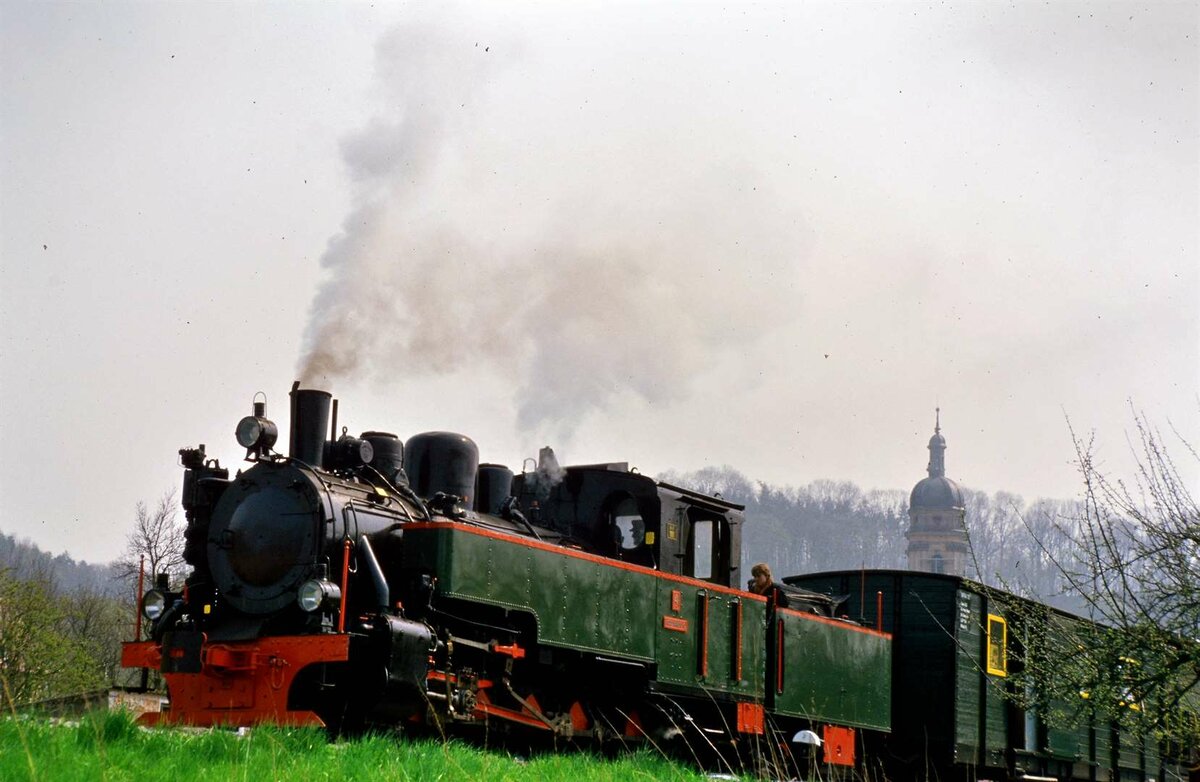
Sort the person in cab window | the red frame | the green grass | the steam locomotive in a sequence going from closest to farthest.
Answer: the green grass
the red frame
the steam locomotive
the person in cab window

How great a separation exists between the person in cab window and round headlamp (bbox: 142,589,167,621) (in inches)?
262

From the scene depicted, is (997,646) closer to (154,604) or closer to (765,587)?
(765,587)

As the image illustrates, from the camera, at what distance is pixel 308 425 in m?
11.6

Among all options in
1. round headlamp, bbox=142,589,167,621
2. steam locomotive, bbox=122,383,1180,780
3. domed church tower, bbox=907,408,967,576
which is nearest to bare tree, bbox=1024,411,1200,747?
steam locomotive, bbox=122,383,1180,780

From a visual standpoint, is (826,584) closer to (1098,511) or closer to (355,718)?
(1098,511)

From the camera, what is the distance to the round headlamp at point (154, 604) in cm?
1178

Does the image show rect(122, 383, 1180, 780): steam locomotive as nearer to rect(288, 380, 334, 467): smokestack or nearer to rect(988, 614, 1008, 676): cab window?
rect(288, 380, 334, 467): smokestack

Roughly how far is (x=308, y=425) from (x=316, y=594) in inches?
72.9

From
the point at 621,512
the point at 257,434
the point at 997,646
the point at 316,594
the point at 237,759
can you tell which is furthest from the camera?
the point at 997,646

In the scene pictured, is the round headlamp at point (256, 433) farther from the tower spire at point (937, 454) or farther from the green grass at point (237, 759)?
the tower spire at point (937, 454)

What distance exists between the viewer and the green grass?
638 cm

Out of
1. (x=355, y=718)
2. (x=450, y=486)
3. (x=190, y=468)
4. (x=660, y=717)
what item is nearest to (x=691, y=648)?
(x=660, y=717)

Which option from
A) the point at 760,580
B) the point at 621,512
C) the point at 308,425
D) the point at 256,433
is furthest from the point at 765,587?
the point at 256,433

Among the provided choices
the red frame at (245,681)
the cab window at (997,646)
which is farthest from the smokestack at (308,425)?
the cab window at (997,646)
